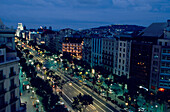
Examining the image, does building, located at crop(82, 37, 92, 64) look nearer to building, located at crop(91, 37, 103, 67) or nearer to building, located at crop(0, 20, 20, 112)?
building, located at crop(91, 37, 103, 67)

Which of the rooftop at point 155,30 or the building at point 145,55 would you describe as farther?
the rooftop at point 155,30

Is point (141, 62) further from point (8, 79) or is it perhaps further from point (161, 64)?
point (8, 79)

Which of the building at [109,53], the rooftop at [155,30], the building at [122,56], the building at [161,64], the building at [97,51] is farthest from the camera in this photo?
the building at [97,51]

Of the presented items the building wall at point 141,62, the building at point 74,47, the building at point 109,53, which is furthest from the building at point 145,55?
the building at point 74,47

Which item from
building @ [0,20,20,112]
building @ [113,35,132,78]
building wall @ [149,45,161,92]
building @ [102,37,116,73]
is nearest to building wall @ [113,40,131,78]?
building @ [113,35,132,78]

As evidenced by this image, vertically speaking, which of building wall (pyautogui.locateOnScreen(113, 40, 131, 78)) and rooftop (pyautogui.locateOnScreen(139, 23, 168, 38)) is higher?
rooftop (pyautogui.locateOnScreen(139, 23, 168, 38))

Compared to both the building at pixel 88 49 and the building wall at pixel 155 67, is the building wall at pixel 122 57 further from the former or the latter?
the building at pixel 88 49

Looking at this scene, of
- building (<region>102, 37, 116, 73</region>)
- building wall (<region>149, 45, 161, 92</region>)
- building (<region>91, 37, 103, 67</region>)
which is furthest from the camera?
building (<region>91, 37, 103, 67</region>)
